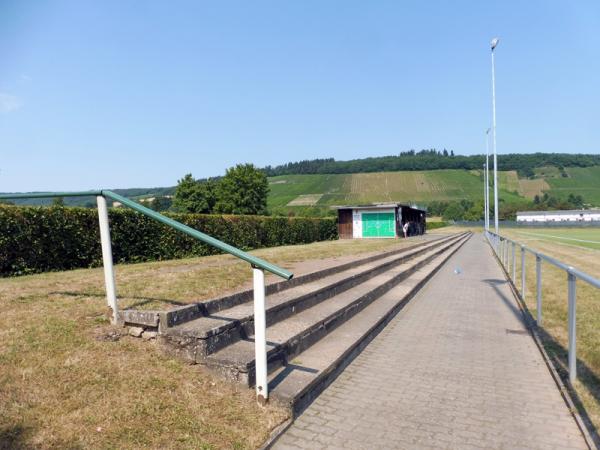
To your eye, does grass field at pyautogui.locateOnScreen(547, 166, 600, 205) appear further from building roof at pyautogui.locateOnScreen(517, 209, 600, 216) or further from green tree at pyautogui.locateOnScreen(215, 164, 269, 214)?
green tree at pyautogui.locateOnScreen(215, 164, 269, 214)

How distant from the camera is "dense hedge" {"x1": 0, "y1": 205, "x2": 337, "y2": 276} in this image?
320 inches

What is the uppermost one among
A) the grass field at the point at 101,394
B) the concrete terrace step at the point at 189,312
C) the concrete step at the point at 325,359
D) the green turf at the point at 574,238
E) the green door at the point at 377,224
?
the concrete terrace step at the point at 189,312

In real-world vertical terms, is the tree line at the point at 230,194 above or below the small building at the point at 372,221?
above

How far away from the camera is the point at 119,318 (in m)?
4.11

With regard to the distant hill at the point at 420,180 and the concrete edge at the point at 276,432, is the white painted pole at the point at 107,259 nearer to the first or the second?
the concrete edge at the point at 276,432

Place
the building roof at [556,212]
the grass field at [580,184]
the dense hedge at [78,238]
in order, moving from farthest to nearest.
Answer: the grass field at [580,184] < the building roof at [556,212] < the dense hedge at [78,238]

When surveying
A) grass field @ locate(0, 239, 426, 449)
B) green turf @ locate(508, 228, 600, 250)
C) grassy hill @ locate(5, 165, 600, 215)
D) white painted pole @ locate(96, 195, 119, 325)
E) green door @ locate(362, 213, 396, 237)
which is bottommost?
green turf @ locate(508, 228, 600, 250)

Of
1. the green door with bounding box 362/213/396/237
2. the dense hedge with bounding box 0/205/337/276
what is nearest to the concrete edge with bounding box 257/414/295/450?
the dense hedge with bounding box 0/205/337/276

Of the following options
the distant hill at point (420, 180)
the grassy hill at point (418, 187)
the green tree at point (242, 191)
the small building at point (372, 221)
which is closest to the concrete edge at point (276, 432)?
the small building at point (372, 221)

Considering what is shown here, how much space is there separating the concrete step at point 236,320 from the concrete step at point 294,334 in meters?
0.07

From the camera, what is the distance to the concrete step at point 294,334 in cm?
354

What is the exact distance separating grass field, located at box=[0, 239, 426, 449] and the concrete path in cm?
53

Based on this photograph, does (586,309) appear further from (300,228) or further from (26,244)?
(300,228)

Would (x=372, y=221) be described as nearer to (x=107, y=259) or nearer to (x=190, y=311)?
(x=190, y=311)
